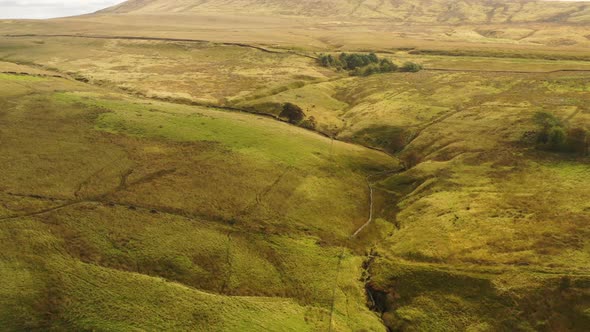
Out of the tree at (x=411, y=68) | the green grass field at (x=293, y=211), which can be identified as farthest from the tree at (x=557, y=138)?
the tree at (x=411, y=68)

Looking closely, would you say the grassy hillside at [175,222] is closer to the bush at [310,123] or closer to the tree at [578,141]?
the bush at [310,123]

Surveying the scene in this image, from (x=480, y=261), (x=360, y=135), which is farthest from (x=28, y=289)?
(x=360, y=135)

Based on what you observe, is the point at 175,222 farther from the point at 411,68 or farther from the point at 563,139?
the point at 411,68

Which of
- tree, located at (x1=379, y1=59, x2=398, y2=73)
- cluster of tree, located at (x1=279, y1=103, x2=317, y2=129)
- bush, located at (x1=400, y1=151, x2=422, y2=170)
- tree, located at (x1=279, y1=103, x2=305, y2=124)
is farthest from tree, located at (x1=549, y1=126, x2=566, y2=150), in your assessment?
tree, located at (x1=379, y1=59, x2=398, y2=73)

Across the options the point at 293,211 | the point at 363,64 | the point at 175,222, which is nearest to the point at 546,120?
the point at 293,211

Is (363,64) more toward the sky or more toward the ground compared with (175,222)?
more toward the sky

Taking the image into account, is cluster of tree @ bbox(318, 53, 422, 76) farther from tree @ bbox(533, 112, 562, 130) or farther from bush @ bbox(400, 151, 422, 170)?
bush @ bbox(400, 151, 422, 170)
